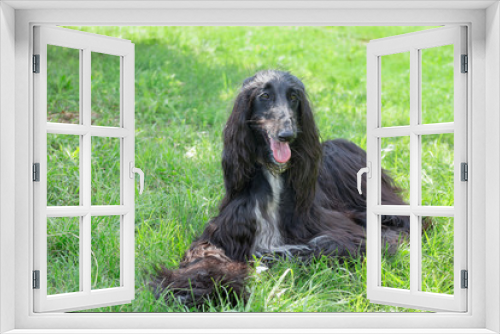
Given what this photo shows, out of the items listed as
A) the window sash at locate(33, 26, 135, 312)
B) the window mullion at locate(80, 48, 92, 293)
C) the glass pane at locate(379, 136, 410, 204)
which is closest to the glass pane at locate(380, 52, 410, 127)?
the glass pane at locate(379, 136, 410, 204)

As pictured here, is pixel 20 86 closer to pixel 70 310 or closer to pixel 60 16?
pixel 60 16

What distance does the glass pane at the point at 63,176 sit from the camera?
12.6 feet

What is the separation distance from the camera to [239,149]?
3307 mm

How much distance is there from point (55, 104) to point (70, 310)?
9.39ft

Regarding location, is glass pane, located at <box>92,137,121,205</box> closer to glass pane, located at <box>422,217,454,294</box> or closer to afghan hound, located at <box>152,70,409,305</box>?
afghan hound, located at <box>152,70,409,305</box>

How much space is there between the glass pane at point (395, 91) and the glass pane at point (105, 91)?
2258 mm

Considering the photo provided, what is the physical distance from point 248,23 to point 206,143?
2.33 m

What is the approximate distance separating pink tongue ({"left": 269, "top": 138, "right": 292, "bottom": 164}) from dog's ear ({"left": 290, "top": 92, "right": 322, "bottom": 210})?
8 centimetres

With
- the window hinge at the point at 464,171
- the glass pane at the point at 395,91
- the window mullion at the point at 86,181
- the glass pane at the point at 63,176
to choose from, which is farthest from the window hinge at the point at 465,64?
the glass pane at the point at 395,91

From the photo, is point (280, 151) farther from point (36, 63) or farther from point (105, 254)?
point (36, 63)

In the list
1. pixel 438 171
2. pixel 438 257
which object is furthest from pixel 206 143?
pixel 438 257

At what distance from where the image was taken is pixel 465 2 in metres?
2.35

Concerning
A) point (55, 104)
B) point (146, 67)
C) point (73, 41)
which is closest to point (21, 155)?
point (73, 41)

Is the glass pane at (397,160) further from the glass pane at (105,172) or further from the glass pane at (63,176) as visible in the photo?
the glass pane at (63,176)
